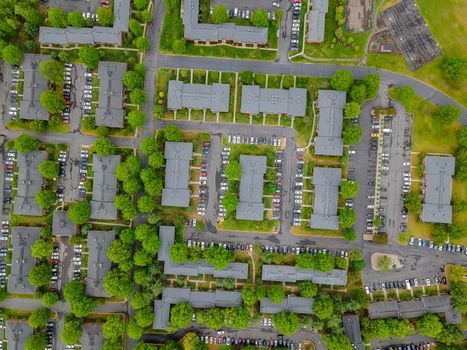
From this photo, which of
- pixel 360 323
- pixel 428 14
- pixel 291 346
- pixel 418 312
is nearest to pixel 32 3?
pixel 428 14

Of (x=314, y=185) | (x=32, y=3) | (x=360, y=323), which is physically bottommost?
(x=360, y=323)

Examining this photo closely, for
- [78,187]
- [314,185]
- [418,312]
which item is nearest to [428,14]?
[314,185]

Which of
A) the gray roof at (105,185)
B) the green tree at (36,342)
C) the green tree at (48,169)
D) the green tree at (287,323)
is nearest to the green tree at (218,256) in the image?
the green tree at (287,323)

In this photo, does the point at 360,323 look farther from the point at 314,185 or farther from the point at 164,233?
the point at 164,233

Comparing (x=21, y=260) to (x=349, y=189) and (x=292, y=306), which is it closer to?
(x=292, y=306)

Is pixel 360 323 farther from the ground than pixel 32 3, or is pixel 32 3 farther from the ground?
pixel 32 3

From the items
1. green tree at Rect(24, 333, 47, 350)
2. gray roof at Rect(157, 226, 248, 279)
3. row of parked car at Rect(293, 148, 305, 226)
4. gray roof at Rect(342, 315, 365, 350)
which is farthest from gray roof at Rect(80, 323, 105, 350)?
gray roof at Rect(342, 315, 365, 350)
